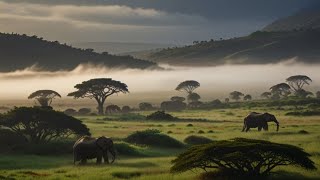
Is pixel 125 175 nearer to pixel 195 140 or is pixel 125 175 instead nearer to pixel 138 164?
pixel 138 164

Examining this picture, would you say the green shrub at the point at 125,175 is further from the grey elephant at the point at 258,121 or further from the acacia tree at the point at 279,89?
the acacia tree at the point at 279,89

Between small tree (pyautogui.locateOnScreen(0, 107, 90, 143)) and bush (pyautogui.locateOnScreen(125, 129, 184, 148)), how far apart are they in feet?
17.1

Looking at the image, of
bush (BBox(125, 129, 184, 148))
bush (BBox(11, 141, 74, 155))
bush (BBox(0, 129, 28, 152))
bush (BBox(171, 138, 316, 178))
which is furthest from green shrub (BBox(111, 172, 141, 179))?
bush (BBox(125, 129, 184, 148))

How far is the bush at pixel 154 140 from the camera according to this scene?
1960 inches

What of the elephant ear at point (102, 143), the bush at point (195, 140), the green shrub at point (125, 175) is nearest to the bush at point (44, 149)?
the elephant ear at point (102, 143)

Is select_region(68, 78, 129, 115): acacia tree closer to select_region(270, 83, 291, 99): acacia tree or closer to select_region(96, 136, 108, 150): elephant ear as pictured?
select_region(270, 83, 291, 99): acacia tree

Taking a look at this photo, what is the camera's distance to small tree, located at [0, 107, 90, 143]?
48.8 meters

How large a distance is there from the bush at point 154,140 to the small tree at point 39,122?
17.1 feet

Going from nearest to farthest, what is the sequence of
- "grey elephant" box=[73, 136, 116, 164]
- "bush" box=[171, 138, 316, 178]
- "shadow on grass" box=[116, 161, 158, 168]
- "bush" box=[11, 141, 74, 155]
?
"bush" box=[171, 138, 316, 178] < "shadow on grass" box=[116, 161, 158, 168] < "grey elephant" box=[73, 136, 116, 164] < "bush" box=[11, 141, 74, 155]

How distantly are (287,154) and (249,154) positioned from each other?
6.55 ft

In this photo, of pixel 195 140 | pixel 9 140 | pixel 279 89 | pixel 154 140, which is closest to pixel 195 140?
pixel 195 140

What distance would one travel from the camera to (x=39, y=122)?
48.8 metres

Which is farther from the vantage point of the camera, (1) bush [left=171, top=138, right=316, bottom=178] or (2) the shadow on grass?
(2) the shadow on grass

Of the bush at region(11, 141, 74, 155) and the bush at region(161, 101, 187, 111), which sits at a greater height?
the bush at region(161, 101, 187, 111)
